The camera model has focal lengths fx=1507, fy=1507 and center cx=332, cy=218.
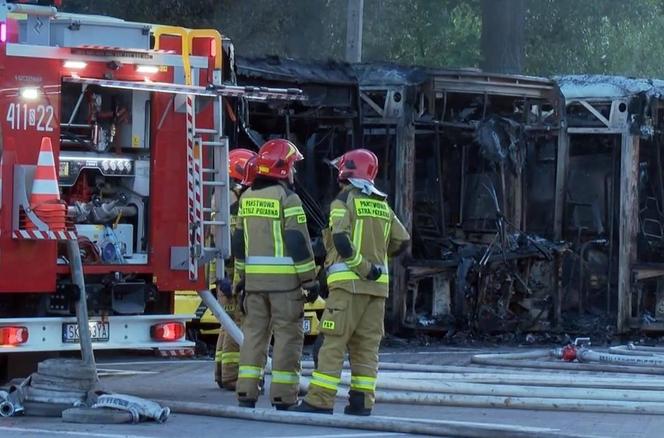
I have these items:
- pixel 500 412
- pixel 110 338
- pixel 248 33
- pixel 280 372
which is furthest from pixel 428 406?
pixel 248 33

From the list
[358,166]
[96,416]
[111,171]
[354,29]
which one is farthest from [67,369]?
[354,29]

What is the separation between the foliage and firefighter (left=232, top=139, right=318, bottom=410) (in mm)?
14114

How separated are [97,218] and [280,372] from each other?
179 cm

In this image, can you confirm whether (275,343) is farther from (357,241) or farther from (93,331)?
(93,331)

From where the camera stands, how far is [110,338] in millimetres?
10602

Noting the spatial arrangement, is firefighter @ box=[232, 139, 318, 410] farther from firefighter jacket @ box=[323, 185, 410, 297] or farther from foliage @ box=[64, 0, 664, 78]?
foliage @ box=[64, 0, 664, 78]

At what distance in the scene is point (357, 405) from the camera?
10180 mm

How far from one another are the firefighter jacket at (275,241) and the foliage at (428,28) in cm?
1415

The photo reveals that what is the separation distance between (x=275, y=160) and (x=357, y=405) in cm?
179

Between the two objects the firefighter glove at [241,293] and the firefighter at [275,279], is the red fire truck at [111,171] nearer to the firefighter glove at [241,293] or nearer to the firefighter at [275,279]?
the firefighter glove at [241,293]

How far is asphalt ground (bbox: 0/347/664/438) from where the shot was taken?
9531mm

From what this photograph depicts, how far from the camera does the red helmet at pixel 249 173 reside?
10.8 meters

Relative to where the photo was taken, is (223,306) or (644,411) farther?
(223,306)

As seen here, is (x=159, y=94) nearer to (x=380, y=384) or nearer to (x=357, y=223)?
(x=357, y=223)
